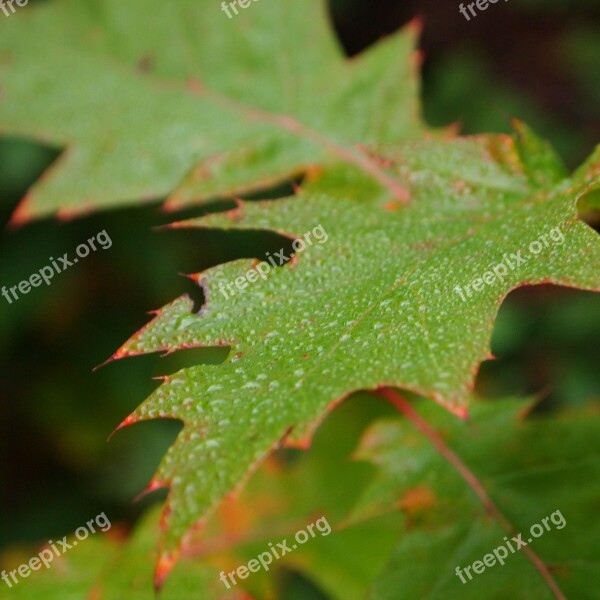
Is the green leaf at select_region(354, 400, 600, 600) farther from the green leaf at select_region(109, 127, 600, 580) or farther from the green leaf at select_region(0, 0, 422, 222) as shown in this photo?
the green leaf at select_region(0, 0, 422, 222)

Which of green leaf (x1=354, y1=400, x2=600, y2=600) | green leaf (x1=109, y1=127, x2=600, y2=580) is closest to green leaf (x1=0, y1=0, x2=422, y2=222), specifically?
green leaf (x1=109, y1=127, x2=600, y2=580)

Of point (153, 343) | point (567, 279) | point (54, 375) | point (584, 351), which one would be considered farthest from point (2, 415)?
point (567, 279)

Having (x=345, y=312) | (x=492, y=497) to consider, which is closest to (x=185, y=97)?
(x=345, y=312)

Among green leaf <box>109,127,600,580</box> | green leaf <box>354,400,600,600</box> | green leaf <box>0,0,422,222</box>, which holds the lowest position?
green leaf <box>354,400,600,600</box>

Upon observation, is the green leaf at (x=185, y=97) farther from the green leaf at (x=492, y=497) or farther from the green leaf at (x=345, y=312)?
the green leaf at (x=492, y=497)

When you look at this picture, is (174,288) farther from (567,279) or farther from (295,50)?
(567,279)

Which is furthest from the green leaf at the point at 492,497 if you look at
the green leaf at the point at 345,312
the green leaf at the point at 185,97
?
the green leaf at the point at 185,97

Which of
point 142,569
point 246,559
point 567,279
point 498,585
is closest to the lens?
point 567,279

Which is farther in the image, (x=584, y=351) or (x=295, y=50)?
(x=584, y=351)
